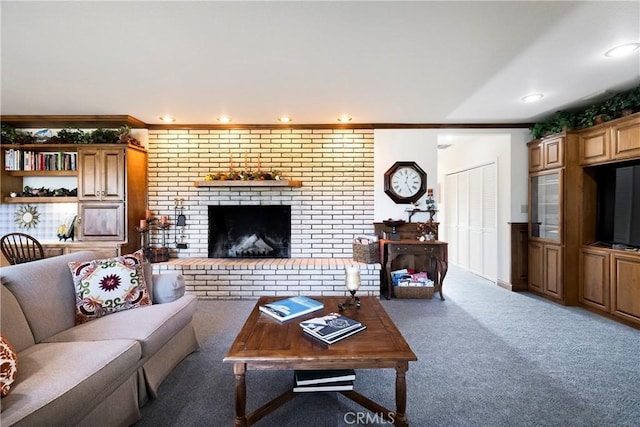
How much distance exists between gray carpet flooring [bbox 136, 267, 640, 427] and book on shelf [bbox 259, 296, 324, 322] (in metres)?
0.48

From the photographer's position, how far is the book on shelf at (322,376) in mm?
1554

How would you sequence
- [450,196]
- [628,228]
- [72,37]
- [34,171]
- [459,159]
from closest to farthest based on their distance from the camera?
[72,37] < [628,228] < [34,171] < [459,159] < [450,196]

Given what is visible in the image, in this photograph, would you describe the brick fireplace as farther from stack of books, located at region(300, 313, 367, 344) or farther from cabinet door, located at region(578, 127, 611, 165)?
cabinet door, located at region(578, 127, 611, 165)

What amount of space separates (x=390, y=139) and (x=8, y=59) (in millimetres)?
3964

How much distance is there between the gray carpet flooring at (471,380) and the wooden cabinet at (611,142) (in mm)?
1722

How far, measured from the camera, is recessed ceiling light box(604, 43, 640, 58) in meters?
2.08

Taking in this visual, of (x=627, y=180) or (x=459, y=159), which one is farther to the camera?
(x=459, y=159)

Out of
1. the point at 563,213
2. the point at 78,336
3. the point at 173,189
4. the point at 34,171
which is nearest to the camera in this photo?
the point at 78,336

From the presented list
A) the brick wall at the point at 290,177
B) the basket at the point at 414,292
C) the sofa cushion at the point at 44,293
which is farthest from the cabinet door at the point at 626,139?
the sofa cushion at the point at 44,293

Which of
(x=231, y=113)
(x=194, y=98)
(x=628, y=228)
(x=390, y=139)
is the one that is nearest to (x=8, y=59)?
(x=194, y=98)

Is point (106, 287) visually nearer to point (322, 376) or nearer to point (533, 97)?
point (322, 376)

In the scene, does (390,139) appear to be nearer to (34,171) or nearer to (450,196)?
(450,196)

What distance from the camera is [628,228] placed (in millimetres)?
2924

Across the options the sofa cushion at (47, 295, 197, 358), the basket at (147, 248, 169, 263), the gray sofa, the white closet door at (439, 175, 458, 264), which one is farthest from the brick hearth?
the white closet door at (439, 175, 458, 264)
